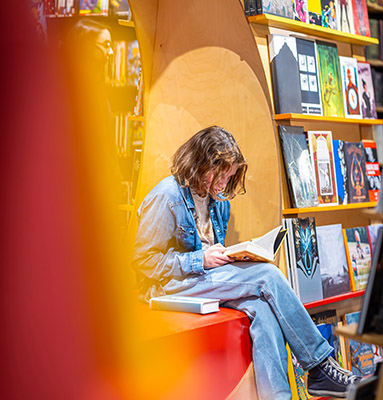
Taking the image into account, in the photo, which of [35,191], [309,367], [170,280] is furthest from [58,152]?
[309,367]

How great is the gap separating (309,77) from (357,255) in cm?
99

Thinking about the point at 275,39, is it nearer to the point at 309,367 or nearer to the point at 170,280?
the point at 170,280

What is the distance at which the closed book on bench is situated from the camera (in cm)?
168

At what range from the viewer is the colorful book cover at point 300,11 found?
2.46 meters

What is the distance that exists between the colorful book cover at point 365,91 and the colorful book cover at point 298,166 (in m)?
0.65

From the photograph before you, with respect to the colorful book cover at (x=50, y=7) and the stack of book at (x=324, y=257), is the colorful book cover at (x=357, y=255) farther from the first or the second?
the colorful book cover at (x=50, y=7)

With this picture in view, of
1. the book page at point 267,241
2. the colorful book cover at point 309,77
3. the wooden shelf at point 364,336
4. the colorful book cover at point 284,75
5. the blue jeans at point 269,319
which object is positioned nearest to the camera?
the wooden shelf at point 364,336

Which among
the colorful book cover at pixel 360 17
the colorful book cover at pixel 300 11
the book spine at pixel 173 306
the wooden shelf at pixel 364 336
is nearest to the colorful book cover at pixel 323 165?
the colorful book cover at pixel 300 11

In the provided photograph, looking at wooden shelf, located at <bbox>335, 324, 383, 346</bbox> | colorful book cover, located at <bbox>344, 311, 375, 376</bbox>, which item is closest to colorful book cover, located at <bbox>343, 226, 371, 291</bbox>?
colorful book cover, located at <bbox>344, 311, 375, 376</bbox>

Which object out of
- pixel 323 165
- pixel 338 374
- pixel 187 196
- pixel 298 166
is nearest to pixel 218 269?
pixel 187 196

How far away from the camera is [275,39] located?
2.37 meters

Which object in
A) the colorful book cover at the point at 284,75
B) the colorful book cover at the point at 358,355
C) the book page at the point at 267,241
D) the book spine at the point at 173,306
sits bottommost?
the colorful book cover at the point at 358,355

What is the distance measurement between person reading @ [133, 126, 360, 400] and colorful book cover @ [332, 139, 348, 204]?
0.78 meters

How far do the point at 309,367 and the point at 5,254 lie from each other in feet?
3.99
